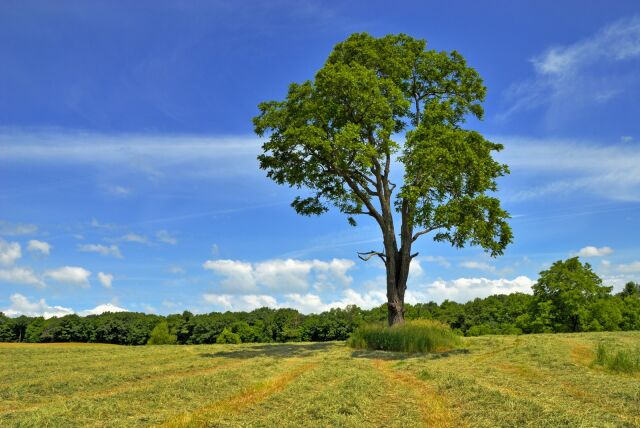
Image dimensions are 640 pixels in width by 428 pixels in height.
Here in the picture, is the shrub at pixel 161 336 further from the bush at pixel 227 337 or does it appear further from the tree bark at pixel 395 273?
the tree bark at pixel 395 273

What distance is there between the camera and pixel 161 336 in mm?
61438

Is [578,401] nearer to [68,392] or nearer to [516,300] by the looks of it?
[68,392]

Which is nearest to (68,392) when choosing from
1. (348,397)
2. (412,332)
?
(348,397)

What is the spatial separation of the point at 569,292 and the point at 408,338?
45435mm

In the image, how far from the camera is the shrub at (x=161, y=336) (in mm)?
61438

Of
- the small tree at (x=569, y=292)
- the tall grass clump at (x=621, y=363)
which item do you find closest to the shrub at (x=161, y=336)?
the small tree at (x=569, y=292)

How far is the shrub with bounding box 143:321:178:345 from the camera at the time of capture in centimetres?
6144

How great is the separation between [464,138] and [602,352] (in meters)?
13.2

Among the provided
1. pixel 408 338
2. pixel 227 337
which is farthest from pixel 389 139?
pixel 227 337

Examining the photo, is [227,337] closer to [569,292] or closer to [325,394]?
[569,292]

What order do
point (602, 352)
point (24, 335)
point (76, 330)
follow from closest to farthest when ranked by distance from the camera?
point (602, 352), point (76, 330), point (24, 335)

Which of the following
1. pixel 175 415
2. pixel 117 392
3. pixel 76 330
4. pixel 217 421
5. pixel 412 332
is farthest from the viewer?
pixel 76 330

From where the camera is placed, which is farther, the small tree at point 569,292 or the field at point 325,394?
the small tree at point 569,292

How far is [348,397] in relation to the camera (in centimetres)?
1063
